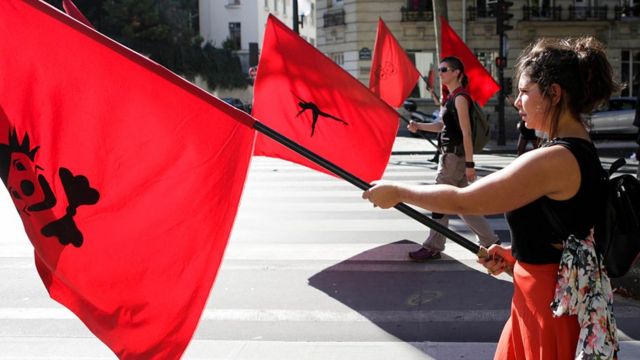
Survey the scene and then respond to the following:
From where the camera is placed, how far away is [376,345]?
453 centimetres

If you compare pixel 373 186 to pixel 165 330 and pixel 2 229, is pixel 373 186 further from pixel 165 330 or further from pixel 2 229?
pixel 2 229

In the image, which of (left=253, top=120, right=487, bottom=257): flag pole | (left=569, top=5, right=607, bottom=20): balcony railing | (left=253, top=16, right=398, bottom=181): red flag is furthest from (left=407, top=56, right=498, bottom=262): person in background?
(left=569, top=5, right=607, bottom=20): balcony railing

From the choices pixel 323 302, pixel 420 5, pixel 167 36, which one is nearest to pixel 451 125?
pixel 323 302

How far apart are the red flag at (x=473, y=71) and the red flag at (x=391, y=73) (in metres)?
0.58

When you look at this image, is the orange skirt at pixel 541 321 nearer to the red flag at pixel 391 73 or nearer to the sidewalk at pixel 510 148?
the red flag at pixel 391 73

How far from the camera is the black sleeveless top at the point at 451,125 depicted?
6325 mm

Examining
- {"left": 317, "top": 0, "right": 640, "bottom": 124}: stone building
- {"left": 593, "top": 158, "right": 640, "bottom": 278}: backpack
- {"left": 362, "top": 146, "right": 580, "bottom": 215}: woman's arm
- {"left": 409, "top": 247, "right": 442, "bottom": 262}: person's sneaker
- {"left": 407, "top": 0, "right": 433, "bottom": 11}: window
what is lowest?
{"left": 409, "top": 247, "right": 442, "bottom": 262}: person's sneaker

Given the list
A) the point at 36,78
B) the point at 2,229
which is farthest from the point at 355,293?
the point at 2,229

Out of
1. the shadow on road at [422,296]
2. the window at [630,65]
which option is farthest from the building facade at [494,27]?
the shadow on road at [422,296]

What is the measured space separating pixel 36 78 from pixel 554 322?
7.22 ft

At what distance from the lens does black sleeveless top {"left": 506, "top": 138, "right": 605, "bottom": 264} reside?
2215 millimetres

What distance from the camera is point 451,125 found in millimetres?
6395

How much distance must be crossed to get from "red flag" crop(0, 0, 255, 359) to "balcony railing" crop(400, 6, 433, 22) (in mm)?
28591

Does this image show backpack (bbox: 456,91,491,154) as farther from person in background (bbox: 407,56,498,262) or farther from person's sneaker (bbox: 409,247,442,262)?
person's sneaker (bbox: 409,247,442,262)
